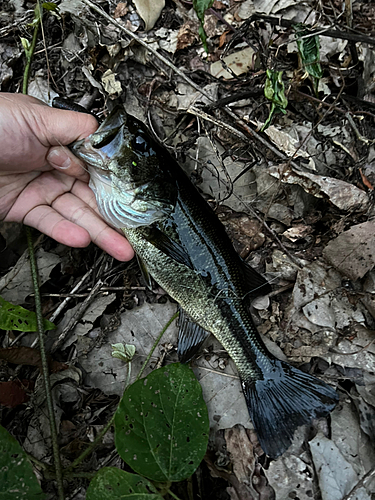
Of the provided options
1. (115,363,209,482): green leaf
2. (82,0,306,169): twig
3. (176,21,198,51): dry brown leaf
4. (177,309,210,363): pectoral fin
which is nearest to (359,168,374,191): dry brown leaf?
(82,0,306,169): twig

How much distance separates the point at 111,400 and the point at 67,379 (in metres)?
0.39

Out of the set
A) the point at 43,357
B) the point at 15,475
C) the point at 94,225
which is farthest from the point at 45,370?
the point at 94,225

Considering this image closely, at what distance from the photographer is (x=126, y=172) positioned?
9.22 feet

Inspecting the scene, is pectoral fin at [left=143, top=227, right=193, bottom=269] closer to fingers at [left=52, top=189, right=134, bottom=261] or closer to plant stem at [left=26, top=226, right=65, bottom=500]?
fingers at [left=52, top=189, right=134, bottom=261]

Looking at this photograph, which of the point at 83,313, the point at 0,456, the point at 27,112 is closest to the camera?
the point at 0,456

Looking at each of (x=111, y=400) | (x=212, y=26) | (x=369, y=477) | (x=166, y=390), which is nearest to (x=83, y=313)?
(x=111, y=400)

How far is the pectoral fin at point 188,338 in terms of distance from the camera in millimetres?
2773

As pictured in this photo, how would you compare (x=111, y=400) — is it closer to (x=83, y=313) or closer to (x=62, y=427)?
(x=62, y=427)

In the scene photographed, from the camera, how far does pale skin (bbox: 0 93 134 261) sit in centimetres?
264

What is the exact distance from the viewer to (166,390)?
7.86 ft

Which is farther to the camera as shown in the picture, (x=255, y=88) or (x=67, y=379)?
(x=255, y=88)

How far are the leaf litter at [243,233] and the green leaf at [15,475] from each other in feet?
2.01

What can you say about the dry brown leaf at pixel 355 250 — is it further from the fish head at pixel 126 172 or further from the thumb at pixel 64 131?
the thumb at pixel 64 131

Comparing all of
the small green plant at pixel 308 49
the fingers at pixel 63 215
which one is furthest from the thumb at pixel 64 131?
the small green plant at pixel 308 49
